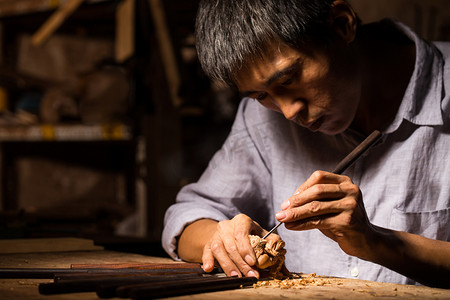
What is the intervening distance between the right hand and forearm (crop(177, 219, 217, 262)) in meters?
0.14

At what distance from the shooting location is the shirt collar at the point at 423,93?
1384mm

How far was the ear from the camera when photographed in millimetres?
1252

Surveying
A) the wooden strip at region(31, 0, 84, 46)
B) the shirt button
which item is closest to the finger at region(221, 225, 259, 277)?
the shirt button

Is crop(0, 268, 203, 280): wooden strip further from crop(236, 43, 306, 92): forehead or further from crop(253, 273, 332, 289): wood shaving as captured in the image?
crop(236, 43, 306, 92): forehead

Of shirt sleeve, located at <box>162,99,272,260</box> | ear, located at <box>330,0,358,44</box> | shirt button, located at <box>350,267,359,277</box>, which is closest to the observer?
ear, located at <box>330,0,358,44</box>

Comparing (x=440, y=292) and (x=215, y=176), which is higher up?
(x=215, y=176)

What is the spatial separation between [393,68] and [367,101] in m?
0.14

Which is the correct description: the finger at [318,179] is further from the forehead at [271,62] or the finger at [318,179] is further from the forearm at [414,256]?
the forehead at [271,62]

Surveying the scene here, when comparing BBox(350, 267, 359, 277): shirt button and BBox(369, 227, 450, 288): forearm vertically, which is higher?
BBox(369, 227, 450, 288): forearm

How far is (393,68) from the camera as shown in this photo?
148cm

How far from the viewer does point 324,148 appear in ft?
5.27

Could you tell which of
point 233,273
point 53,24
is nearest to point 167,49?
point 53,24

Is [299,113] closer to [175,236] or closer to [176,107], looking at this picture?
[175,236]

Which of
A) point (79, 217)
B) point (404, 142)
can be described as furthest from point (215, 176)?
point (79, 217)
